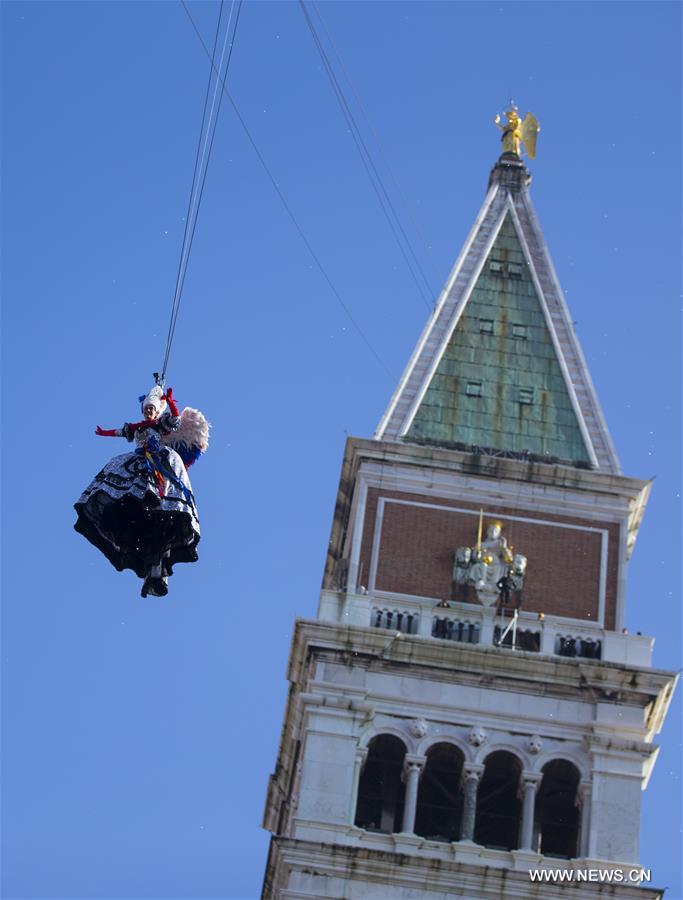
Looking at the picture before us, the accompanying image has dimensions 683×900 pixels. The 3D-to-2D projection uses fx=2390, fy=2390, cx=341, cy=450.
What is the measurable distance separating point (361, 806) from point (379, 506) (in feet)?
20.6

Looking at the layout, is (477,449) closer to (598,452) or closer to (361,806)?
(598,452)

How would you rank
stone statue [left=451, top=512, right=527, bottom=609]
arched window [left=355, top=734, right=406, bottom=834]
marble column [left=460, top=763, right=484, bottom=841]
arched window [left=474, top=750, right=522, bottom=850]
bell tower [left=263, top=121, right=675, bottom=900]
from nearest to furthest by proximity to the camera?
bell tower [left=263, top=121, right=675, bottom=900], marble column [left=460, top=763, right=484, bottom=841], arched window [left=355, top=734, right=406, bottom=834], arched window [left=474, top=750, right=522, bottom=850], stone statue [left=451, top=512, right=527, bottom=609]

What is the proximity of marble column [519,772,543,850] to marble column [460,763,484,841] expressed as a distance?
0.77m

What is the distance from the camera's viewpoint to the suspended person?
23.0 meters

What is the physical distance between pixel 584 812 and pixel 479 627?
404cm

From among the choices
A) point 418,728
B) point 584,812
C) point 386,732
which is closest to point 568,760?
point 584,812

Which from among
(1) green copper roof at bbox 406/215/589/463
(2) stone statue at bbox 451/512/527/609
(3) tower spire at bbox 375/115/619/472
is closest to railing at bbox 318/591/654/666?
(2) stone statue at bbox 451/512/527/609

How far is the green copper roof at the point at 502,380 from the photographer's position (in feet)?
154

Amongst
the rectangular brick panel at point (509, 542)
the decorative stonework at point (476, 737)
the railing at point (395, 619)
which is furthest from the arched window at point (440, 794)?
the rectangular brick panel at point (509, 542)

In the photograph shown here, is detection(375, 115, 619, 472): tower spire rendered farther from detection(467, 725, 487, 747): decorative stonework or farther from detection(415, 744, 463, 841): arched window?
detection(415, 744, 463, 841): arched window

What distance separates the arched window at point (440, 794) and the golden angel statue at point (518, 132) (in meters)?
18.1

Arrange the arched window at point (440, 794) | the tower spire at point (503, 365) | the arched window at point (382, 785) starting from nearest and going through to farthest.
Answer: the arched window at point (382, 785)
the arched window at point (440, 794)
the tower spire at point (503, 365)

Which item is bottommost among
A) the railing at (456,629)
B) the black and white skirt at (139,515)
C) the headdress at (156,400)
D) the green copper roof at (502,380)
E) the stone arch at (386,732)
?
the black and white skirt at (139,515)

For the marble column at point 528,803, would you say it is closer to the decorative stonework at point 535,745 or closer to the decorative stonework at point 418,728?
the decorative stonework at point 535,745
